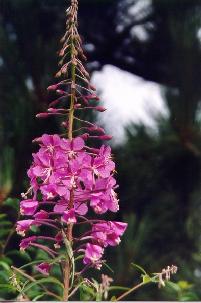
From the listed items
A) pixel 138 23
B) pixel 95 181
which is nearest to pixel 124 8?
pixel 138 23

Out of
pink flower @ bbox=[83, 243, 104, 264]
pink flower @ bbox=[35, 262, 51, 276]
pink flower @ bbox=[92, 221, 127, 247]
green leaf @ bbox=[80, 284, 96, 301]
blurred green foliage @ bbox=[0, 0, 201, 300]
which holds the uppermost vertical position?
blurred green foliage @ bbox=[0, 0, 201, 300]

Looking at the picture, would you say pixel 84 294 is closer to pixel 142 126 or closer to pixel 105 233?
pixel 105 233

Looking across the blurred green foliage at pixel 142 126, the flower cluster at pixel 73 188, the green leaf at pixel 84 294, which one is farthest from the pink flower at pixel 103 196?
the blurred green foliage at pixel 142 126

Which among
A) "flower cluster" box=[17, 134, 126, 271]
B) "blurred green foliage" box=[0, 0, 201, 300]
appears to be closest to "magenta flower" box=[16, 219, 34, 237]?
"flower cluster" box=[17, 134, 126, 271]

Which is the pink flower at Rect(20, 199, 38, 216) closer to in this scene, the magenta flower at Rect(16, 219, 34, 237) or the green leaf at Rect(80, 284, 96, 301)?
the magenta flower at Rect(16, 219, 34, 237)

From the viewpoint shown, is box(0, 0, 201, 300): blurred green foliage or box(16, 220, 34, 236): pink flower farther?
box(0, 0, 201, 300): blurred green foliage

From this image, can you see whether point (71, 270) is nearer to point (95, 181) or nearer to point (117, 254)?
point (95, 181)

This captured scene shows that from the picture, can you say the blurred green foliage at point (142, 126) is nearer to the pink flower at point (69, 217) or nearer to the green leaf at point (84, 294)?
the green leaf at point (84, 294)

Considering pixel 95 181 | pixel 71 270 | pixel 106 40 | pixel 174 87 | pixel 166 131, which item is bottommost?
pixel 71 270

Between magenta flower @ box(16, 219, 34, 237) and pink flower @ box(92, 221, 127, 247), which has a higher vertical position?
magenta flower @ box(16, 219, 34, 237)

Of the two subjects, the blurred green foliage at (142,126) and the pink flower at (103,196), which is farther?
the blurred green foliage at (142,126)

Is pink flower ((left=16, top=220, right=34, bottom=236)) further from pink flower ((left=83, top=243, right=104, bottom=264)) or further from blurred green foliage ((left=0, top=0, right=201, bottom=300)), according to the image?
blurred green foliage ((left=0, top=0, right=201, bottom=300))
